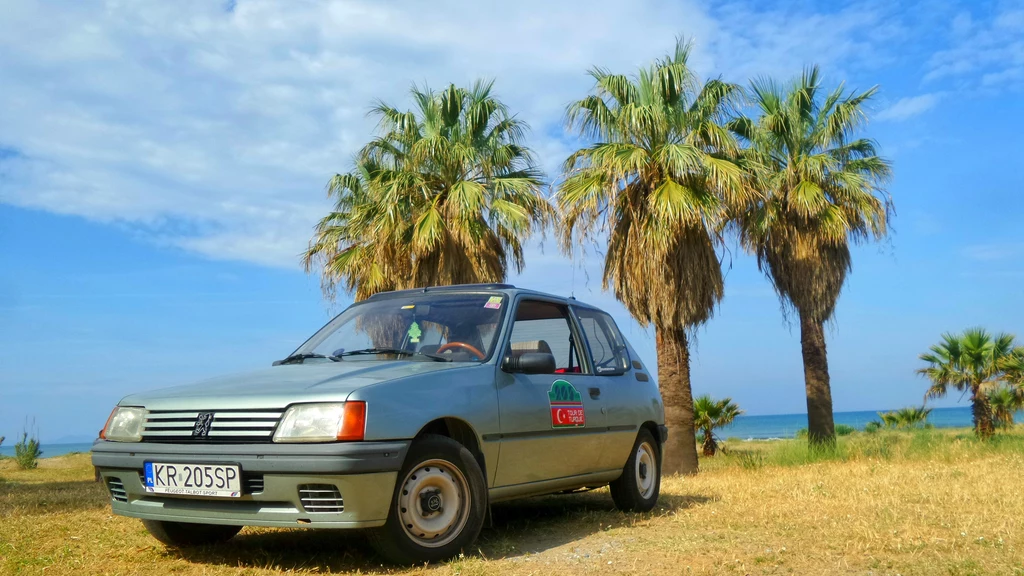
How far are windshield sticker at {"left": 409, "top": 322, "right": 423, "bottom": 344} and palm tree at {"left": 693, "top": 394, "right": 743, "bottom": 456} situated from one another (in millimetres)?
19100

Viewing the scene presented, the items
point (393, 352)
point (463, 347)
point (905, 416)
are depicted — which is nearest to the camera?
point (393, 352)

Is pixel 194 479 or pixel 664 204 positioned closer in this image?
pixel 194 479

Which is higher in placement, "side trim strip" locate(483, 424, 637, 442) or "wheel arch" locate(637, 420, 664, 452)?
"side trim strip" locate(483, 424, 637, 442)

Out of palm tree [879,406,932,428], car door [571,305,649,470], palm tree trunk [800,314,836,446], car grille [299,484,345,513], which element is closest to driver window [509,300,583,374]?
car door [571,305,649,470]

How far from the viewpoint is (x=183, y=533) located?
17.8ft

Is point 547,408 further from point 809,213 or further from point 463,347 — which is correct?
point 809,213

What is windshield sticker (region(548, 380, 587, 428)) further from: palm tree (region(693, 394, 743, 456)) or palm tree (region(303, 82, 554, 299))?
palm tree (region(693, 394, 743, 456))

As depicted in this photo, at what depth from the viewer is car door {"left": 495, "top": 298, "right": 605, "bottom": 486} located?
555 centimetres

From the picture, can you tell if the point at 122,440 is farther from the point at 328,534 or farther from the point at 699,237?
the point at 699,237

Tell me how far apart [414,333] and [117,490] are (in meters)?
2.03

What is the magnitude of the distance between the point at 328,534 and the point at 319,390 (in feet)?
5.74

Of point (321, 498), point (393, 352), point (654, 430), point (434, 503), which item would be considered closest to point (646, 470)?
point (654, 430)

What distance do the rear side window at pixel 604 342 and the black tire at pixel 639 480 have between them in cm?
63

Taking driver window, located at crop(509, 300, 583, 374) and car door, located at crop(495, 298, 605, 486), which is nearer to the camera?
car door, located at crop(495, 298, 605, 486)
